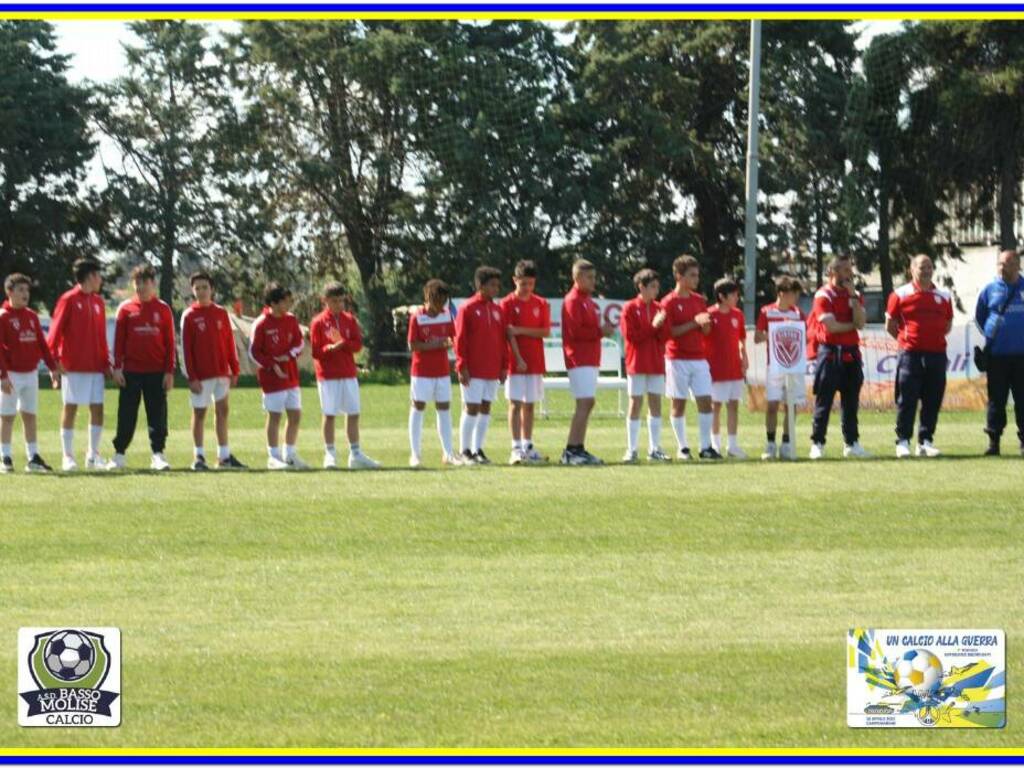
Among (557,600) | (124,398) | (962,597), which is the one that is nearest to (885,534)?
(962,597)

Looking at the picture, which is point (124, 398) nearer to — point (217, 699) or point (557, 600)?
point (557, 600)

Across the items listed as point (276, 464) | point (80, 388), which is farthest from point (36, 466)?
point (276, 464)

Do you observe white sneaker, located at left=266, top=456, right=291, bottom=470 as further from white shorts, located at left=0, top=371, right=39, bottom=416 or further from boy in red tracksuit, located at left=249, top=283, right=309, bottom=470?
white shorts, located at left=0, top=371, right=39, bottom=416

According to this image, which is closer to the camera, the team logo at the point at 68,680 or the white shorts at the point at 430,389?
the team logo at the point at 68,680

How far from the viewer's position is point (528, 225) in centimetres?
5188

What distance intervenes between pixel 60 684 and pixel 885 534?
259 inches

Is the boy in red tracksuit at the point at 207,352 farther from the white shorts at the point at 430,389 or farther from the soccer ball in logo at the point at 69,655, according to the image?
the soccer ball in logo at the point at 69,655

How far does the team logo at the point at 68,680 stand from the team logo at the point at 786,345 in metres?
11.8

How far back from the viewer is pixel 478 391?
17578mm

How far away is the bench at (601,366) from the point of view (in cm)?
2523

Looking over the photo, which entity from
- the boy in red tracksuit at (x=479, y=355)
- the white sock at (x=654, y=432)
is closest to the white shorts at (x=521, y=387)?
the boy in red tracksuit at (x=479, y=355)

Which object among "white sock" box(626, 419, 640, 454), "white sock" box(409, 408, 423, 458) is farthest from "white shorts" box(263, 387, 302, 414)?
"white sock" box(626, 419, 640, 454)

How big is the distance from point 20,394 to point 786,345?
772 centimetres

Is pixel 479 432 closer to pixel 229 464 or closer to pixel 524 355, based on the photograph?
pixel 524 355
